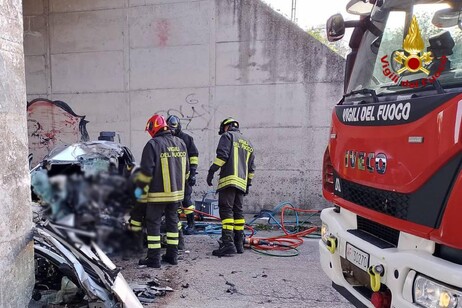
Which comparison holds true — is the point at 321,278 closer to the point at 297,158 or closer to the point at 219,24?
the point at 297,158

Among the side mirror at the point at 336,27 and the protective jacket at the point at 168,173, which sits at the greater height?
the side mirror at the point at 336,27

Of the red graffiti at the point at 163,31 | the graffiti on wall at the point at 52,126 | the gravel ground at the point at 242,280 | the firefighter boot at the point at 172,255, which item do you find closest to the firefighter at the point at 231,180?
the gravel ground at the point at 242,280

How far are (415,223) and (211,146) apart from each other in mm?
5623

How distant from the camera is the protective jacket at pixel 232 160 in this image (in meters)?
4.83

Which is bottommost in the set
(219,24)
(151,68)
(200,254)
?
(200,254)

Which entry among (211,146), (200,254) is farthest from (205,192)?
(200,254)

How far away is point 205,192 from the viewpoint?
7.38 meters

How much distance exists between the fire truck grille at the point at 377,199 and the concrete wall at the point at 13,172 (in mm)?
2262

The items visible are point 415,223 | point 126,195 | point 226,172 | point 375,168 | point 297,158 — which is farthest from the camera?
point 297,158

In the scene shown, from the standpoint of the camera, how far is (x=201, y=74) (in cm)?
726

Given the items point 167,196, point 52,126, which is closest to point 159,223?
point 167,196

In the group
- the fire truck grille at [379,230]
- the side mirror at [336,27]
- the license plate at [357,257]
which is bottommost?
the license plate at [357,257]

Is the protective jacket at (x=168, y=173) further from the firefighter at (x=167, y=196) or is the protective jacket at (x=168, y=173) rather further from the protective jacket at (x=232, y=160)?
the protective jacket at (x=232, y=160)

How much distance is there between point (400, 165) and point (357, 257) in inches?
28.4
